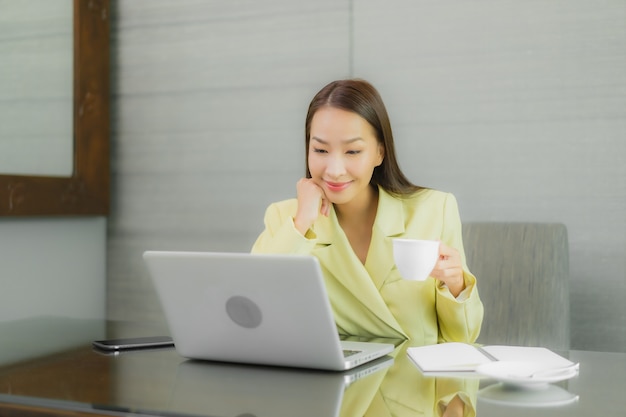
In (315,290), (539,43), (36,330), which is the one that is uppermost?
(539,43)

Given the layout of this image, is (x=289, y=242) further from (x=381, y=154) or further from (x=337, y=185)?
(x=381, y=154)

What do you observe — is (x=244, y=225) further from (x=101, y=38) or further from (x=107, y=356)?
(x=107, y=356)

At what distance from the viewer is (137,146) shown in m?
3.32

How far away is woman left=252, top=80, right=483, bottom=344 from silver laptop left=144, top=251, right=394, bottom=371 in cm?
43

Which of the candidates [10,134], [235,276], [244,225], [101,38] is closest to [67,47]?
[101,38]

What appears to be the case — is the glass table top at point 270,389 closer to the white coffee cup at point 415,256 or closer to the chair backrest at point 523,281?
the white coffee cup at point 415,256

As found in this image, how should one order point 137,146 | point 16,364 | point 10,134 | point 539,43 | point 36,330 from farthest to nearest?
point 137,146 → point 10,134 → point 539,43 → point 36,330 → point 16,364

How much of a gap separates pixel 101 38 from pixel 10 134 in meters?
0.65

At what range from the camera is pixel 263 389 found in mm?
1206

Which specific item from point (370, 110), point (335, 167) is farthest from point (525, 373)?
point (370, 110)

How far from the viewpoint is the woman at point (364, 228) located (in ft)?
6.07

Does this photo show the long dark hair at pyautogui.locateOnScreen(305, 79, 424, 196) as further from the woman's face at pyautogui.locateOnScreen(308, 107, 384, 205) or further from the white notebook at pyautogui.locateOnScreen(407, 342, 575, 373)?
the white notebook at pyautogui.locateOnScreen(407, 342, 575, 373)

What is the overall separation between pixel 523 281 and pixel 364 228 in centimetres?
50

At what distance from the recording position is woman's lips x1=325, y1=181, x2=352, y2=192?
76.9 inches
